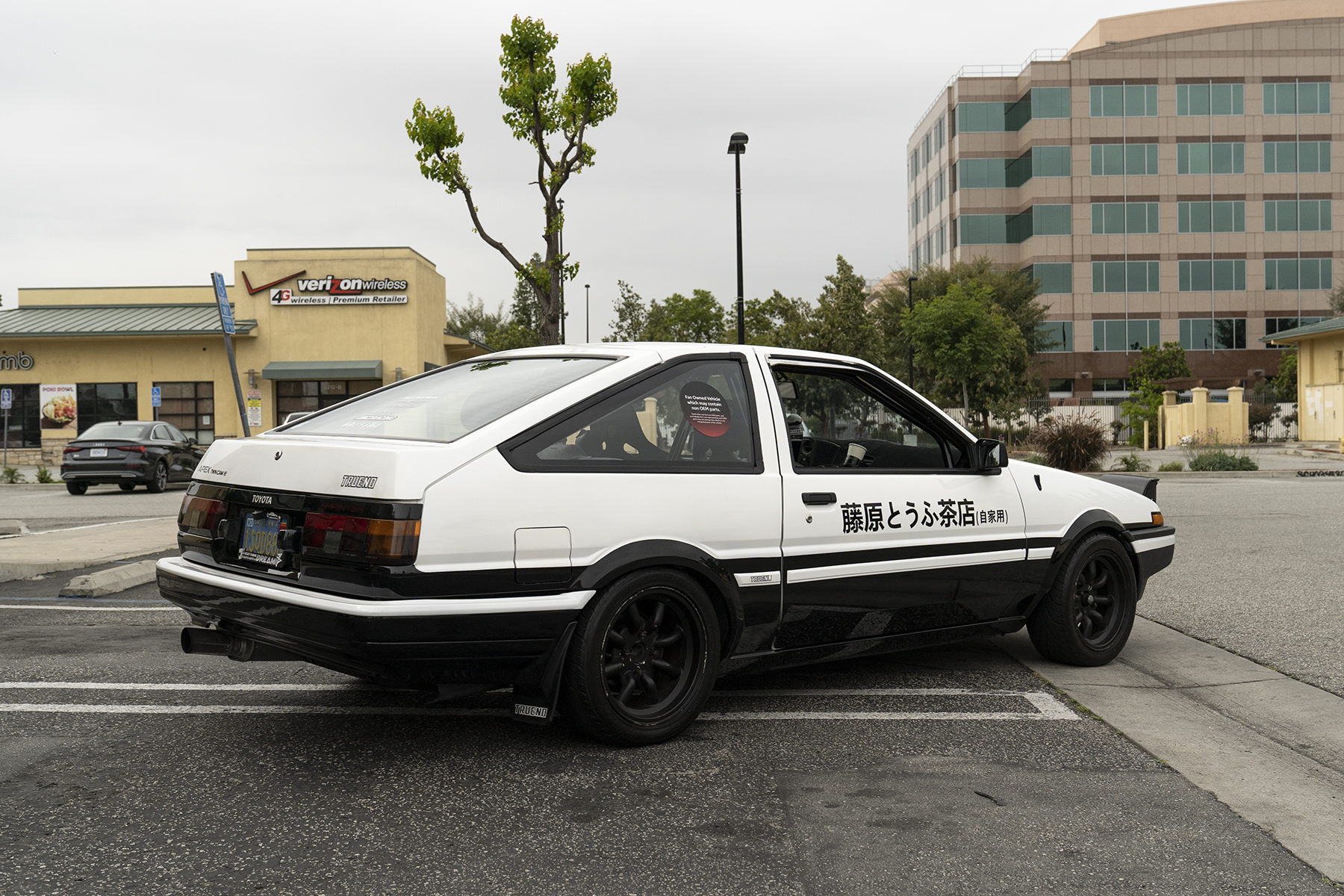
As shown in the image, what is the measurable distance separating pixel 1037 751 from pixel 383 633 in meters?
2.56

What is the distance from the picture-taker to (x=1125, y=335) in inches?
2549

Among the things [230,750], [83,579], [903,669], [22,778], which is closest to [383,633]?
[230,750]

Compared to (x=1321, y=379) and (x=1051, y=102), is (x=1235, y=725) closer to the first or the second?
(x=1321, y=379)

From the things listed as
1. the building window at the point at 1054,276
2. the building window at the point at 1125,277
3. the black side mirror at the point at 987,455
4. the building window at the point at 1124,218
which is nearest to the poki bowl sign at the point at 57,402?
the black side mirror at the point at 987,455

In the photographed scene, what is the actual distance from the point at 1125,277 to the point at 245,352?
48.7 meters

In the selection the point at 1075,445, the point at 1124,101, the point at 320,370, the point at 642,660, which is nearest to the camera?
the point at 642,660

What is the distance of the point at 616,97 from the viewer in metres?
21.2

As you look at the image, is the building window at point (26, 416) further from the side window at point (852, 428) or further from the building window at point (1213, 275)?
the building window at point (1213, 275)

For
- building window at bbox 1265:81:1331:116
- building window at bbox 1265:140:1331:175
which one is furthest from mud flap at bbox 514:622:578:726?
building window at bbox 1265:81:1331:116

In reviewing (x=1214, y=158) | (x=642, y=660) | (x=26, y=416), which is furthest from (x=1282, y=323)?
(x=642, y=660)

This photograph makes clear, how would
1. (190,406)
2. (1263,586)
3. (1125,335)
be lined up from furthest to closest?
(1125,335)
(190,406)
(1263,586)

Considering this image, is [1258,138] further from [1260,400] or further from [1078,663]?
[1078,663]

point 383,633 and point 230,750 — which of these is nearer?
point 383,633

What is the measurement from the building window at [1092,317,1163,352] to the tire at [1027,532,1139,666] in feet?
206
